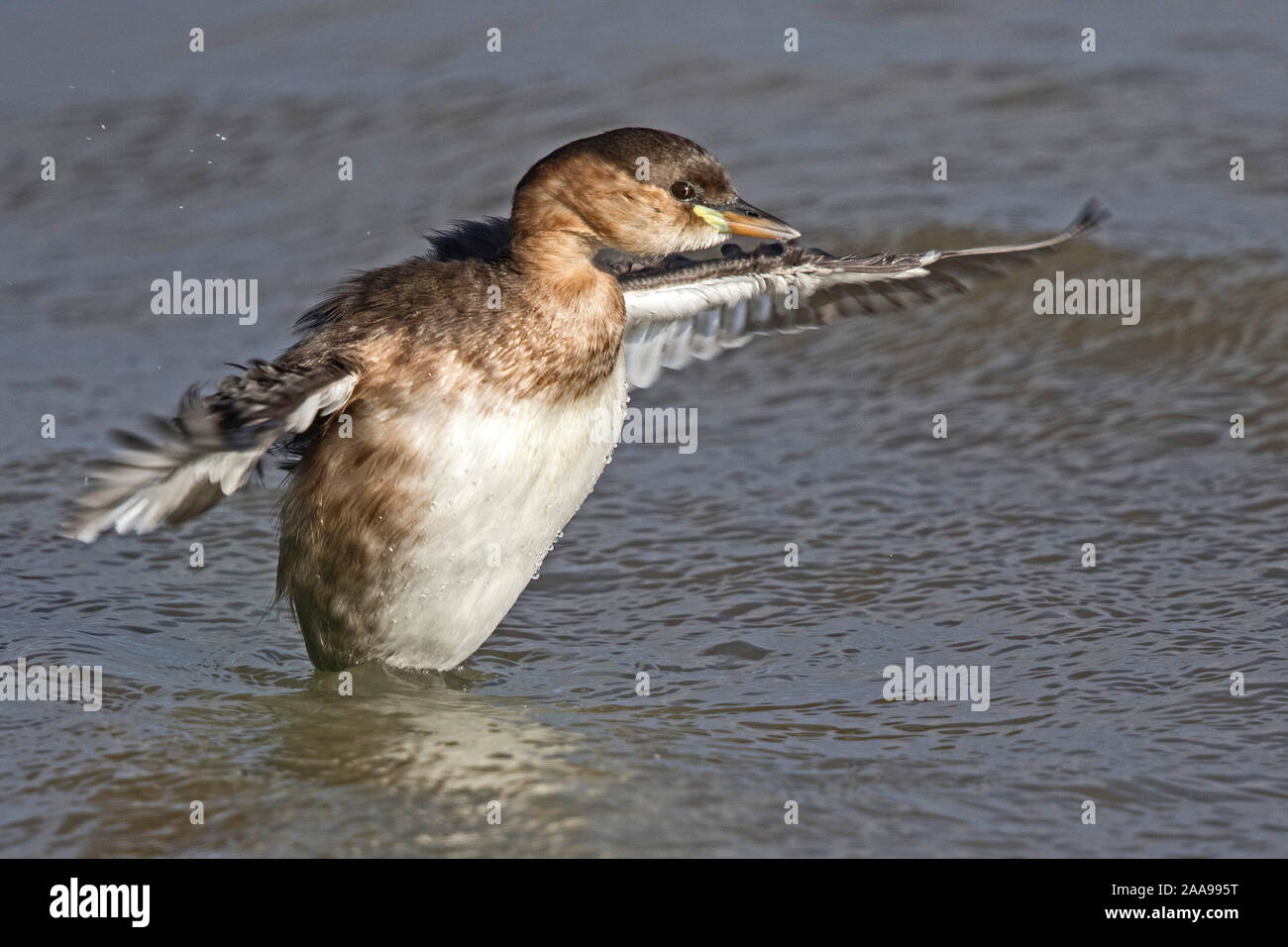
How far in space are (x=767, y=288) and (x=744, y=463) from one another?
6.40ft

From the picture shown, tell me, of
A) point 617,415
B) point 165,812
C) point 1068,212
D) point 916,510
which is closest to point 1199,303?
point 1068,212

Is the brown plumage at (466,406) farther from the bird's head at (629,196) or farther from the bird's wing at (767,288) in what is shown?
the bird's wing at (767,288)

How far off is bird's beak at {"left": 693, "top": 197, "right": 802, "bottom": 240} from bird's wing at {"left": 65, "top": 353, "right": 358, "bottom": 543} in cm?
145

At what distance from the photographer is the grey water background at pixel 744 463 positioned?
530 cm

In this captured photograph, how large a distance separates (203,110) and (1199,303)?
323 inches

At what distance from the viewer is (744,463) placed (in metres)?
9.02

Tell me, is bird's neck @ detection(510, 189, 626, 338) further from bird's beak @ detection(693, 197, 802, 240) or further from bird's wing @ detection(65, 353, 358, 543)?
bird's wing @ detection(65, 353, 358, 543)

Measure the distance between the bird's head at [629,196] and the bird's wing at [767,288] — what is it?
2.62 ft

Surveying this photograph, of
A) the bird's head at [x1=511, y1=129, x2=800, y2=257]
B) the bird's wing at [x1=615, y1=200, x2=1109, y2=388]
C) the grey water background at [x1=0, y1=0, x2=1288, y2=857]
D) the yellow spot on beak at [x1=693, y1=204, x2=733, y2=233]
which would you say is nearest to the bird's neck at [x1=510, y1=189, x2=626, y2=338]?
the bird's head at [x1=511, y1=129, x2=800, y2=257]

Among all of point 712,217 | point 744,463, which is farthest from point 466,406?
point 744,463

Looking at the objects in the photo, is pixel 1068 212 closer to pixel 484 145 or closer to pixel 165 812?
pixel 484 145

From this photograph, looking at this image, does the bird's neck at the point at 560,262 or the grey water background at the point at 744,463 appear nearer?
the grey water background at the point at 744,463

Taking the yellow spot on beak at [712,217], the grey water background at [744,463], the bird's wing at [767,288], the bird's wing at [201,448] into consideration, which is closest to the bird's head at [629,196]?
the yellow spot on beak at [712,217]

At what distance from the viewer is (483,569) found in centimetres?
607
